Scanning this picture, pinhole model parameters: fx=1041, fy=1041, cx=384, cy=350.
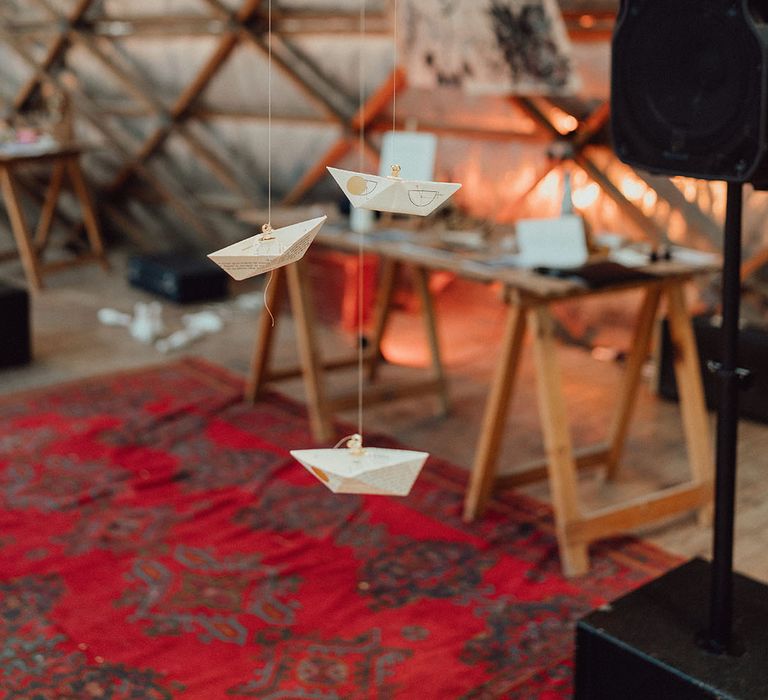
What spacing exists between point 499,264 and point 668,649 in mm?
1267

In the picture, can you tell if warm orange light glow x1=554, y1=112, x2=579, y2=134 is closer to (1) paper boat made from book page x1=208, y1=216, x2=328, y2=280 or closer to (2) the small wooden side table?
(2) the small wooden side table

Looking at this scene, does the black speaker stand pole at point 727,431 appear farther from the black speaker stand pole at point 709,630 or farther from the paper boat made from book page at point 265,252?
the paper boat made from book page at point 265,252

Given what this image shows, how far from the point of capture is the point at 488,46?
3900 mm

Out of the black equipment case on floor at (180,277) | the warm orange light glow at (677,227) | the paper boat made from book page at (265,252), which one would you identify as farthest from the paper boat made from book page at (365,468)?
the black equipment case on floor at (180,277)

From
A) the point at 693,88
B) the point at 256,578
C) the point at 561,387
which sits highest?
the point at 693,88

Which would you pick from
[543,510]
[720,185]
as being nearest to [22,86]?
[720,185]

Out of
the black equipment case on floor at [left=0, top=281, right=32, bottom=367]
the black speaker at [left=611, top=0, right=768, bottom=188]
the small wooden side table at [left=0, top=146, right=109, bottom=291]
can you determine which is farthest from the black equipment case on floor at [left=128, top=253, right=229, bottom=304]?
the black speaker at [left=611, top=0, right=768, bottom=188]

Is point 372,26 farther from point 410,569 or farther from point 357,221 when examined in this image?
point 410,569

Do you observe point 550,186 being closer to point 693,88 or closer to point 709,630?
point 693,88

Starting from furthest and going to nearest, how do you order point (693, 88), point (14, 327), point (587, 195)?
point (587, 195) → point (14, 327) → point (693, 88)

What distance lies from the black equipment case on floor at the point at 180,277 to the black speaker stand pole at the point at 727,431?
3.64 m

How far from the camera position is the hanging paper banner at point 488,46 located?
3604 mm

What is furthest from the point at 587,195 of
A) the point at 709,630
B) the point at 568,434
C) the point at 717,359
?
the point at 709,630

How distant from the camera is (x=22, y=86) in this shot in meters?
6.71
